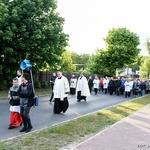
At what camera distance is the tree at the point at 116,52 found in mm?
50031

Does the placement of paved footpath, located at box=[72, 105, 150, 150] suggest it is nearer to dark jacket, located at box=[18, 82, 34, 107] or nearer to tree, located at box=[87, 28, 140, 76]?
dark jacket, located at box=[18, 82, 34, 107]

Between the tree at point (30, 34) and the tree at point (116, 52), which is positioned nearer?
the tree at point (30, 34)

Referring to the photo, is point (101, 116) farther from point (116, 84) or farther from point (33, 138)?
point (116, 84)

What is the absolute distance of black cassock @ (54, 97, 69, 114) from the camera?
13.4 metres

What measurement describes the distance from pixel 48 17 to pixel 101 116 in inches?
542

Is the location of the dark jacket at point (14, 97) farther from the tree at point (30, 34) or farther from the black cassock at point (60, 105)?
the tree at point (30, 34)

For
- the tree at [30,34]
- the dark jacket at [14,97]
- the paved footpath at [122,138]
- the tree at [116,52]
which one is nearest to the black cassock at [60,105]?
the paved footpath at [122,138]

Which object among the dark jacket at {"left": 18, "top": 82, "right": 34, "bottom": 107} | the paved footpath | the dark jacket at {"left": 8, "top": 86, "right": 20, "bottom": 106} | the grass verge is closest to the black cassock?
the grass verge

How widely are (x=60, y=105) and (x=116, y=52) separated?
1470 inches

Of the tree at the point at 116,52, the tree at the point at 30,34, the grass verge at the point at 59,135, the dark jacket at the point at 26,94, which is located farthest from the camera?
the tree at the point at 116,52

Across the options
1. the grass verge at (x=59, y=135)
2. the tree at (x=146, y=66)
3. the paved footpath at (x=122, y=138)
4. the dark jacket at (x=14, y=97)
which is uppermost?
the tree at (x=146, y=66)

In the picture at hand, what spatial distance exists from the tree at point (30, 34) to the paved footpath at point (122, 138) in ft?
42.1

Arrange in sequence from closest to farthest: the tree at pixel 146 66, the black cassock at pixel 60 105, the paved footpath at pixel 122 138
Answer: the paved footpath at pixel 122 138
the black cassock at pixel 60 105
the tree at pixel 146 66

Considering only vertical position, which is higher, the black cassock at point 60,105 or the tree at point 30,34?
the tree at point 30,34
